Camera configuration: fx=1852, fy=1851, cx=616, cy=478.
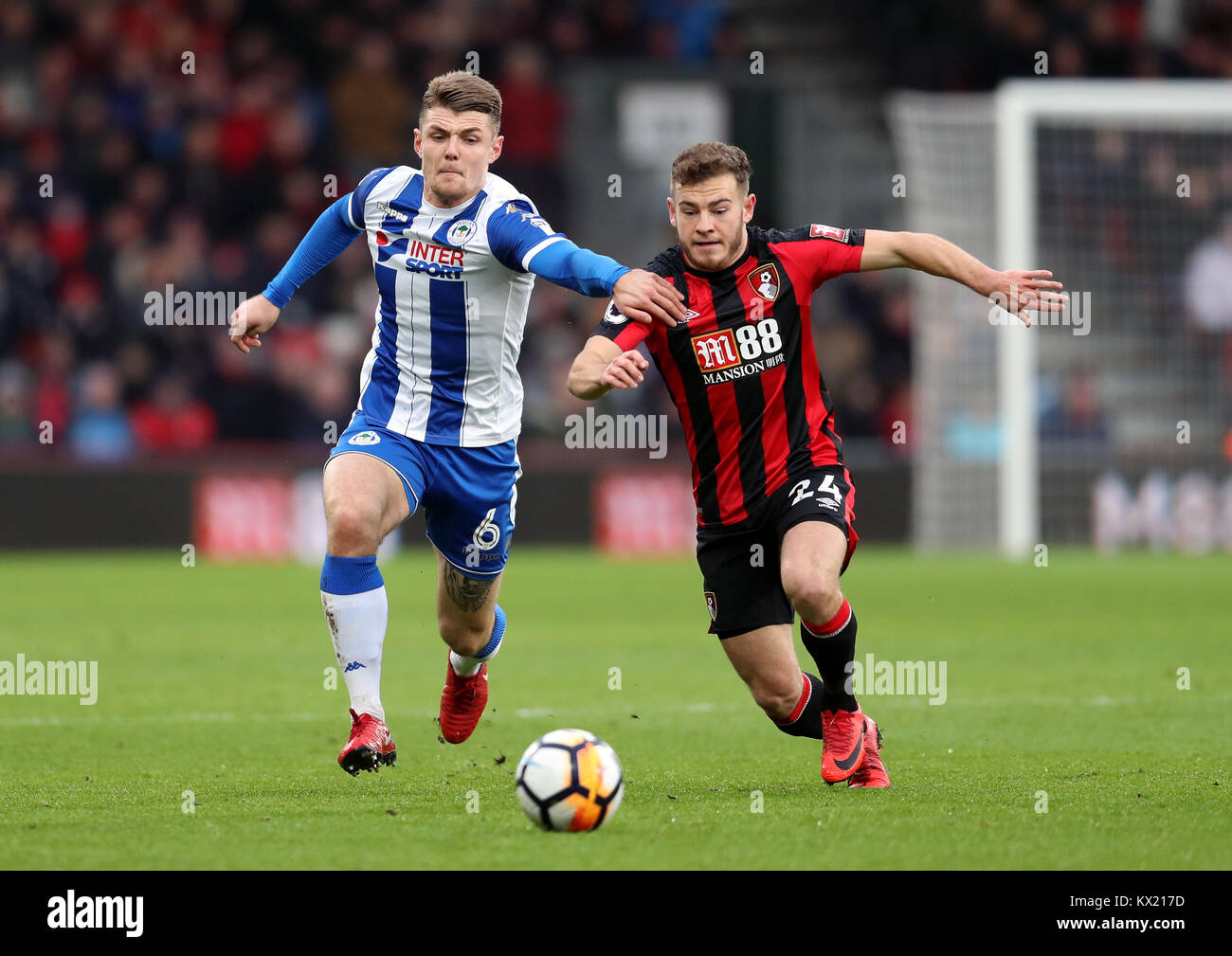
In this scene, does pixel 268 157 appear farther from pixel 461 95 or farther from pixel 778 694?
pixel 778 694

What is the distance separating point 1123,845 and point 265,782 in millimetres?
2755

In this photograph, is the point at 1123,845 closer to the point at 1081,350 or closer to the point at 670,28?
the point at 1081,350

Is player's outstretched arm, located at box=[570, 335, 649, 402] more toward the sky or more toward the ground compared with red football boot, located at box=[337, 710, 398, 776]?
more toward the sky

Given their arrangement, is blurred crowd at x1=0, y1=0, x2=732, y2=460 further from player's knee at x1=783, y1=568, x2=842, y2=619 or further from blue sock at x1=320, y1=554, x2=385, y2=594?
player's knee at x1=783, y1=568, x2=842, y2=619

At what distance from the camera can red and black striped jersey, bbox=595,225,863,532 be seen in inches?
246

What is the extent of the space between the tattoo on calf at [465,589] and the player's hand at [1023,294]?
7.33 ft

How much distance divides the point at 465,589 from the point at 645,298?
1861mm

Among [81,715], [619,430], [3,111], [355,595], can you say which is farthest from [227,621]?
[3,111]

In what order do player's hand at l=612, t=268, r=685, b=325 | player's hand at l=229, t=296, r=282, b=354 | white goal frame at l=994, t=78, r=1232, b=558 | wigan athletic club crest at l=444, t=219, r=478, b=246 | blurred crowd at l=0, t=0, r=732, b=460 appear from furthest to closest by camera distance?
blurred crowd at l=0, t=0, r=732, b=460
white goal frame at l=994, t=78, r=1232, b=558
player's hand at l=229, t=296, r=282, b=354
wigan athletic club crest at l=444, t=219, r=478, b=246
player's hand at l=612, t=268, r=685, b=325

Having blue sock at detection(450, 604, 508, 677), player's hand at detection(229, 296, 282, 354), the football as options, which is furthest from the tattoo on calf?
the football

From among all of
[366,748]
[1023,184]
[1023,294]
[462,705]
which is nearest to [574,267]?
[1023,294]

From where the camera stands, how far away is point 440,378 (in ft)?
22.0

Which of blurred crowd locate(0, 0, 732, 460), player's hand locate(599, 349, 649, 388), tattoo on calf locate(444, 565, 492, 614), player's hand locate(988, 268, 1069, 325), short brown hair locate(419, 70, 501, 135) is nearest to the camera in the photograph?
player's hand locate(599, 349, 649, 388)

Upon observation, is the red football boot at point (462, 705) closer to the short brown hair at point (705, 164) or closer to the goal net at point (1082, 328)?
the short brown hair at point (705, 164)
